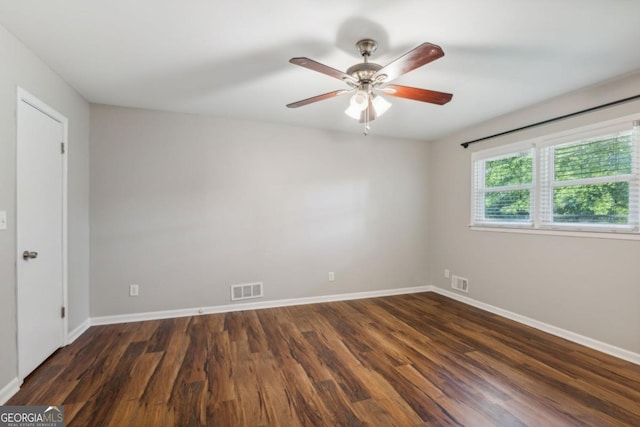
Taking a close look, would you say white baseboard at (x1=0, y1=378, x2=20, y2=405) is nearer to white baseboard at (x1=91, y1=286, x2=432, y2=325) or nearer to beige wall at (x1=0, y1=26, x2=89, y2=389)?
beige wall at (x1=0, y1=26, x2=89, y2=389)

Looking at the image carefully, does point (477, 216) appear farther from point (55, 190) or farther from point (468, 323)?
point (55, 190)

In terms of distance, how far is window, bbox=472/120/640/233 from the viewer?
97.5 inches

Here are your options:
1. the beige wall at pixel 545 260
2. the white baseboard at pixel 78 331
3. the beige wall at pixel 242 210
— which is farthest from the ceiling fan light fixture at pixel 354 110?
the white baseboard at pixel 78 331

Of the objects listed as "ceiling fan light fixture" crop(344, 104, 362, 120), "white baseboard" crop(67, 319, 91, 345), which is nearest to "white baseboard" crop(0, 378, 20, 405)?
"white baseboard" crop(67, 319, 91, 345)

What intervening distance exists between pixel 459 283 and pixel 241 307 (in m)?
A: 3.10

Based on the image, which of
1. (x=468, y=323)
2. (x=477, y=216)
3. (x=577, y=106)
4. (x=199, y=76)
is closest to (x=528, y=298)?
(x=468, y=323)

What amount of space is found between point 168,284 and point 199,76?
2.38 metres

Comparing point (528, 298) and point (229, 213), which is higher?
point (229, 213)

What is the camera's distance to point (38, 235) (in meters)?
2.22

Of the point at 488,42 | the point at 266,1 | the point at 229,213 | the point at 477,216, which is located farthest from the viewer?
the point at 477,216

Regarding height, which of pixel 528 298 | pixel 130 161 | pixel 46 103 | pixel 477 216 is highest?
pixel 46 103

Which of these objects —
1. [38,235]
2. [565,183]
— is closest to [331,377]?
[38,235]

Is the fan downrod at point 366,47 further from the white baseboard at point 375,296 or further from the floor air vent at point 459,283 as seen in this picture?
the floor air vent at point 459,283

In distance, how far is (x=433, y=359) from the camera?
2.40 metres
